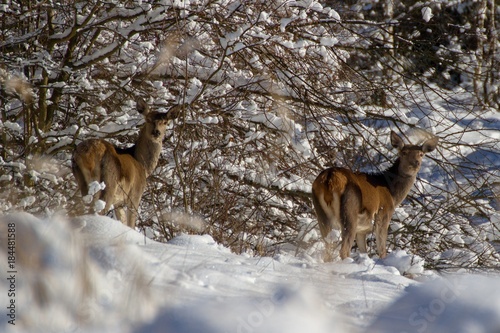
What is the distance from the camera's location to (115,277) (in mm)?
3041

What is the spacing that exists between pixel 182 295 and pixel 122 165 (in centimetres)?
444

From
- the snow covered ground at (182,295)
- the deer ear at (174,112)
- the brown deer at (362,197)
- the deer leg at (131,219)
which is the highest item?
the deer ear at (174,112)

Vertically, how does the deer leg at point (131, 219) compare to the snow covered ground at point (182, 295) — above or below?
above

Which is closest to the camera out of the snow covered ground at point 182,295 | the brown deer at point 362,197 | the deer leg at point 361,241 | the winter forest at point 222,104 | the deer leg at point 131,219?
the snow covered ground at point 182,295

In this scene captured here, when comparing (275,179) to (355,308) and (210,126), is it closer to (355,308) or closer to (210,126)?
(210,126)

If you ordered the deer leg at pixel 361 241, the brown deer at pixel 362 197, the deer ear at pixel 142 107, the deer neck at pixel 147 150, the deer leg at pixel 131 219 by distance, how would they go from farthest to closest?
1. the deer neck at pixel 147 150
2. the deer ear at pixel 142 107
3. the deer leg at pixel 361 241
4. the deer leg at pixel 131 219
5. the brown deer at pixel 362 197

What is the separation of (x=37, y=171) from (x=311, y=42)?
11.8 feet

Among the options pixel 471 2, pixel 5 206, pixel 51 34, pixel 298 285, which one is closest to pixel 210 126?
pixel 51 34

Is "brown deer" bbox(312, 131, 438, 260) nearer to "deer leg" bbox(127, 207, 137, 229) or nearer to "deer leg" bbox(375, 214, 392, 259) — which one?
"deer leg" bbox(375, 214, 392, 259)

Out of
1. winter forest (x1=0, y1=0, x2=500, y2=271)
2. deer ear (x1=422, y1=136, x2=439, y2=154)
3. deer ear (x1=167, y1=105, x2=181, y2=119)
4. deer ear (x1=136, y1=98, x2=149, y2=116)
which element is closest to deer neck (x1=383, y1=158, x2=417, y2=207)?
winter forest (x1=0, y1=0, x2=500, y2=271)

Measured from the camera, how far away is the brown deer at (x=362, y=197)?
22.4ft

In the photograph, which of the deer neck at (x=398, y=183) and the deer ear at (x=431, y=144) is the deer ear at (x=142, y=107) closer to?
the deer neck at (x=398, y=183)

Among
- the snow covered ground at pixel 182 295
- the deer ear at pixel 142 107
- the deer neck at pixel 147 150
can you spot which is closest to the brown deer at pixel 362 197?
the deer neck at pixel 147 150

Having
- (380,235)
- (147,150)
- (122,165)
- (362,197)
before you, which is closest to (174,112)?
(147,150)
